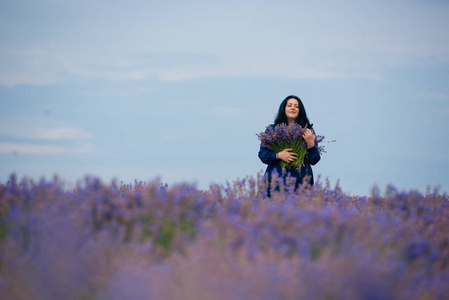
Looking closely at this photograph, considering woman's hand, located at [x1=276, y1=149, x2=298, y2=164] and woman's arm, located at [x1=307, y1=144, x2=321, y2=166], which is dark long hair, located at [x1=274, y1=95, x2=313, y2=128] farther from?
woman's hand, located at [x1=276, y1=149, x2=298, y2=164]

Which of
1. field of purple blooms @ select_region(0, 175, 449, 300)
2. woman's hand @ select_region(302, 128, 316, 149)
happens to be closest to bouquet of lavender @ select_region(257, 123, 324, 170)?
woman's hand @ select_region(302, 128, 316, 149)

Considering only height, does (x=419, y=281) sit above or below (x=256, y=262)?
below

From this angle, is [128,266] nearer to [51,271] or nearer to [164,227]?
[51,271]

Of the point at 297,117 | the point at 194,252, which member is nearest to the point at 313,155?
the point at 297,117

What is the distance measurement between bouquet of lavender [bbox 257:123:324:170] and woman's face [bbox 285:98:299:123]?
78 cm

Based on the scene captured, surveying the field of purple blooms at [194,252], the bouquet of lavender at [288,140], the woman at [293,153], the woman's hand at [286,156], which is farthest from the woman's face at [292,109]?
the field of purple blooms at [194,252]

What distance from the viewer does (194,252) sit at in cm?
259

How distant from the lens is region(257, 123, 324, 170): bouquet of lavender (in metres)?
6.93

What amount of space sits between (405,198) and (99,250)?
12.1 ft

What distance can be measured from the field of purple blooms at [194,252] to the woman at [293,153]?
2.90 meters

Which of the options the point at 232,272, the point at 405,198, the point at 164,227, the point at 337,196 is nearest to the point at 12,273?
the point at 164,227

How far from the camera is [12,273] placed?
2768mm

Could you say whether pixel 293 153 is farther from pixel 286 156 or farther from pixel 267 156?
pixel 267 156

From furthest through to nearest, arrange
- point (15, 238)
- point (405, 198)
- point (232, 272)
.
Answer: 1. point (405, 198)
2. point (15, 238)
3. point (232, 272)
